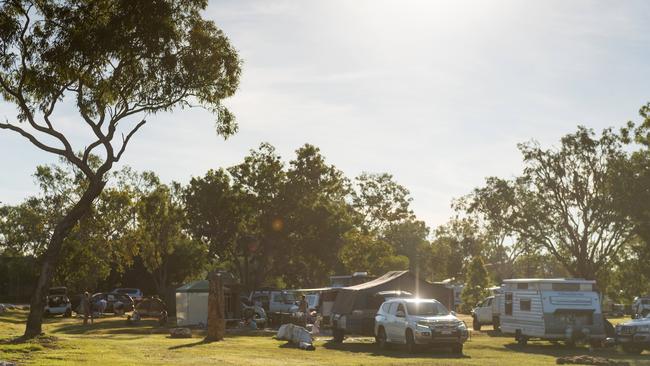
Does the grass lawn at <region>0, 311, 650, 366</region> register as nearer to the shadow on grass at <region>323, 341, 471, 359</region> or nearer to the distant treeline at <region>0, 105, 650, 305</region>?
the shadow on grass at <region>323, 341, 471, 359</region>

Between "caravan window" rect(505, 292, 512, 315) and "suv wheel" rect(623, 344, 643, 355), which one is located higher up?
"caravan window" rect(505, 292, 512, 315)

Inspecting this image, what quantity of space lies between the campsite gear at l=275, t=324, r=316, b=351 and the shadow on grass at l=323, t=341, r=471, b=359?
895mm

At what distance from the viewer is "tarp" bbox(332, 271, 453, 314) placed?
3108 centimetres

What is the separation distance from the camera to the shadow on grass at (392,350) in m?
23.9

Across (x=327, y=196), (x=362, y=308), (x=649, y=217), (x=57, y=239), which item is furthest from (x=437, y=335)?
(x=327, y=196)

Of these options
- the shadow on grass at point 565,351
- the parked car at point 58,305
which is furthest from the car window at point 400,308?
the parked car at point 58,305

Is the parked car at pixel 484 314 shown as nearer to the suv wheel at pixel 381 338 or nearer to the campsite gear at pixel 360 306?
the campsite gear at pixel 360 306

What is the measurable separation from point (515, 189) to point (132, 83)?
29.1 m

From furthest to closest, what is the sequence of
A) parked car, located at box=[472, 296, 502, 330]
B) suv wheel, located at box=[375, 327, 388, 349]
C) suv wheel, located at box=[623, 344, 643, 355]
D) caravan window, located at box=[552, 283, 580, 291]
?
1. parked car, located at box=[472, 296, 502, 330]
2. caravan window, located at box=[552, 283, 580, 291]
3. suv wheel, located at box=[375, 327, 388, 349]
4. suv wheel, located at box=[623, 344, 643, 355]

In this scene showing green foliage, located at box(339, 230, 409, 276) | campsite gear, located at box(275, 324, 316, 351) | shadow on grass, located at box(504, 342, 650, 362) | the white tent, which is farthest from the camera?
green foliage, located at box(339, 230, 409, 276)

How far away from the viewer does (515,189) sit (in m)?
50.1

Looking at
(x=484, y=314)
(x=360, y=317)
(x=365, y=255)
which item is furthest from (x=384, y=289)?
(x=365, y=255)

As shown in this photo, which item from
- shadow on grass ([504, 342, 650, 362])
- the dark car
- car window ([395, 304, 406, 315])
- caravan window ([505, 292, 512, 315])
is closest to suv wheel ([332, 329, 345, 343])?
car window ([395, 304, 406, 315])

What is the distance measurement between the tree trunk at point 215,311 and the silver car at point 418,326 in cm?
620
